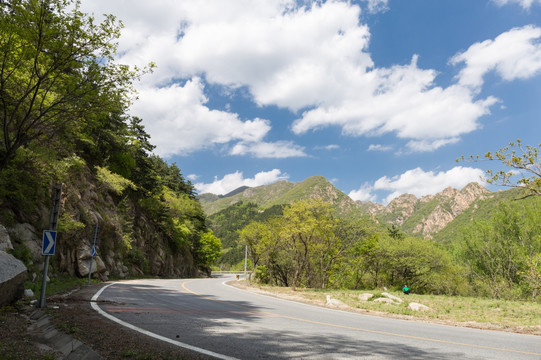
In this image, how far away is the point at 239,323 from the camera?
8492 mm

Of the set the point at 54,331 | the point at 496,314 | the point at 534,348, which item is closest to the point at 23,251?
the point at 54,331

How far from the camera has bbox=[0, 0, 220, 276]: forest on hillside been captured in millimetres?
8836

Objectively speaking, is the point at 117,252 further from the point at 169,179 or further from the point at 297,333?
the point at 169,179

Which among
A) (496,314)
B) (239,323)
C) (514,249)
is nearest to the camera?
(239,323)

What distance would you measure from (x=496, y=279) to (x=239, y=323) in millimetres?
42737

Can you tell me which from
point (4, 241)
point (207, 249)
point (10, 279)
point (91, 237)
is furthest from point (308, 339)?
point (207, 249)

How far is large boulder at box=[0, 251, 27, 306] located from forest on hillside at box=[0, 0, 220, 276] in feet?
9.63

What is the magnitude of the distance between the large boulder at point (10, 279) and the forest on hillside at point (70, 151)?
2.93 meters

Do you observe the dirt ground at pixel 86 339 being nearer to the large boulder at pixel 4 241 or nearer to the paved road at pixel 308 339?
the paved road at pixel 308 339

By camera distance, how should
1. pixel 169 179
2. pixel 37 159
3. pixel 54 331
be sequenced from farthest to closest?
pixel 169 179, pixel 37 159, pixel 54 331

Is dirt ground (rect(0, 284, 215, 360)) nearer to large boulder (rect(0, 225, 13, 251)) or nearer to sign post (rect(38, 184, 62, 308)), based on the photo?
sign post (rect(38, 184, 62, 308))

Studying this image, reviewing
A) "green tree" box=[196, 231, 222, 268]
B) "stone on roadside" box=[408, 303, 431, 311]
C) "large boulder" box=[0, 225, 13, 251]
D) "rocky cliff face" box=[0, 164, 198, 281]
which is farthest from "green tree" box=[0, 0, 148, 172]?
"green tree" box=[196, 231, 222, 268]

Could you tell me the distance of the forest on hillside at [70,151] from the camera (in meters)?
8.84

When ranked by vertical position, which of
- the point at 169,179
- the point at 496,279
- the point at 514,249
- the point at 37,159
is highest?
the point at 169,179
